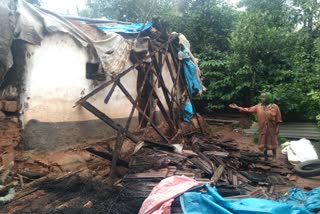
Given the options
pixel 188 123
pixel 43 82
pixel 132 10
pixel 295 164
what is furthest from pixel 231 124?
pixel 43 82

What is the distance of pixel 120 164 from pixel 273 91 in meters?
8.76

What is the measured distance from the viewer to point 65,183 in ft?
17.6

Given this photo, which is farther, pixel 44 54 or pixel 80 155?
pixel 80 155

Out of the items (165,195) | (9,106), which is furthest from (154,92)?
(165,195)

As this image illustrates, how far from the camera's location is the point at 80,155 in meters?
6.67

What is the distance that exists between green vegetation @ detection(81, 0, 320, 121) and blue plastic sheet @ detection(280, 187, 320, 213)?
599 centimetres

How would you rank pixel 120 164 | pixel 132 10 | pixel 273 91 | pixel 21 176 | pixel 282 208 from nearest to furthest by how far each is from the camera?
pixel 282 208 → pixel 21 176 → pixel 120 164 → pixel 273 91 → pixel 132 10

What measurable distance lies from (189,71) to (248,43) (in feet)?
13.0

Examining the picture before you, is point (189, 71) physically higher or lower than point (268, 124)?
higher

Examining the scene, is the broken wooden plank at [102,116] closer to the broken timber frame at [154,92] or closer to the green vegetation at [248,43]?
the broken timber frame at [154,92]

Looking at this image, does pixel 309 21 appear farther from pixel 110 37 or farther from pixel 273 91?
pixel 110 37

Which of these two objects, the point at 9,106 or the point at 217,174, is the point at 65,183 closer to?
the point at 9,106

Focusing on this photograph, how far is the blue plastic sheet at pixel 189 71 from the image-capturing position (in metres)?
10.3

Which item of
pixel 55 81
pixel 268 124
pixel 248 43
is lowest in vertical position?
pixel 268 124
